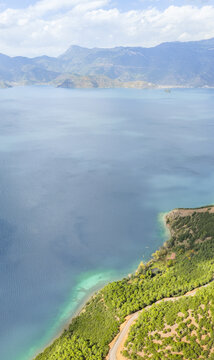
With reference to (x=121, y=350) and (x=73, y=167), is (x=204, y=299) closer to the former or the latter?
(x=121, y=350)

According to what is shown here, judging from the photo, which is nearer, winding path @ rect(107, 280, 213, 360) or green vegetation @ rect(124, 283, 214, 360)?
green vegetation @ rect(124, 283, 214, 360)

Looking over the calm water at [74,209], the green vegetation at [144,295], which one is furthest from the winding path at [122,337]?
the calm water at [74,209]

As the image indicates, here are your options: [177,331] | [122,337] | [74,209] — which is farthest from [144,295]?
[74,209]

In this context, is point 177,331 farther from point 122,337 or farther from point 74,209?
point 74,209

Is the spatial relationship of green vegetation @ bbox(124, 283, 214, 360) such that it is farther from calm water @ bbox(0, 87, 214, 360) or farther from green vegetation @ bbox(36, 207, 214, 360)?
calm water @ bbox(0, 87, 214, 360)

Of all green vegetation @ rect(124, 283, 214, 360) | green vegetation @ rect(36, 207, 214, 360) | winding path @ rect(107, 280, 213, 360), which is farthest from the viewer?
green vegetation @ rect(36, 207, 214, 360)

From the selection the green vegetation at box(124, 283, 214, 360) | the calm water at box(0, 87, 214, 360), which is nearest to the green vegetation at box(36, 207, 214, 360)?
the green vegetation at box(124, 283, 214, 360)

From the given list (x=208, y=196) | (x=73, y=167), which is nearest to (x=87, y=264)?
(x=208, y=196)
